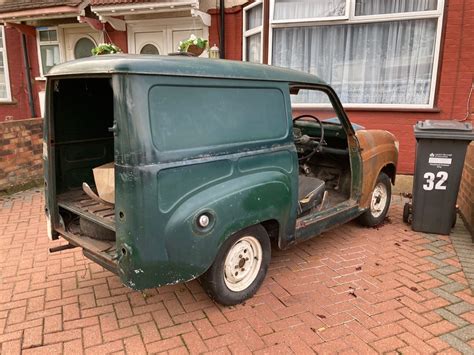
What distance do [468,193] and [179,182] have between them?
13.9ft

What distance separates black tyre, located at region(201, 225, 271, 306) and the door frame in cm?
682

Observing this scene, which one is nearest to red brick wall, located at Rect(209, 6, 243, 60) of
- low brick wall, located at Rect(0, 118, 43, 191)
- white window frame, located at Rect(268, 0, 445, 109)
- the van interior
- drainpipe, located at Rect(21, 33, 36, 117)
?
white window frame, located at Rect(268, 0, 445, 109)

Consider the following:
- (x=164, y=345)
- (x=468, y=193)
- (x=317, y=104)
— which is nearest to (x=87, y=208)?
(x=164, y=345)

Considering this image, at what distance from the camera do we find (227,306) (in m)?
3.17

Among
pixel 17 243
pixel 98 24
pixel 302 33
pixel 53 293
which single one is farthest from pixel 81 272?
pixel 98 24

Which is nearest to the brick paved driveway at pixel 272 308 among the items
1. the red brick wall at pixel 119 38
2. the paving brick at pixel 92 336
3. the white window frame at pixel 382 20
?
the paving brick at pixel 92 336

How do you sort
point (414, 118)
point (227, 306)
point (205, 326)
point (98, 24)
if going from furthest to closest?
point (98, 24) → point (414, 118) → point (227, 306) → point (205, 326)

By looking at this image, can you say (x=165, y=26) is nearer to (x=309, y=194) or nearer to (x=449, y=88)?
(x=449, y=88)

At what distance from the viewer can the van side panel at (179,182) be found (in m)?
2.40

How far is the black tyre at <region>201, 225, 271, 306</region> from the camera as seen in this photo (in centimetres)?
296

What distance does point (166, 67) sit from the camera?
2479mm

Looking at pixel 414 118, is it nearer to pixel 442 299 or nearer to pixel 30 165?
pixel 442 299

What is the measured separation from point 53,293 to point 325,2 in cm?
640

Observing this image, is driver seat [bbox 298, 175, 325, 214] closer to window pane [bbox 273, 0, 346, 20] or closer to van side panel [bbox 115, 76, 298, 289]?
van side panel [bbox 115, 76, 298, 289]
